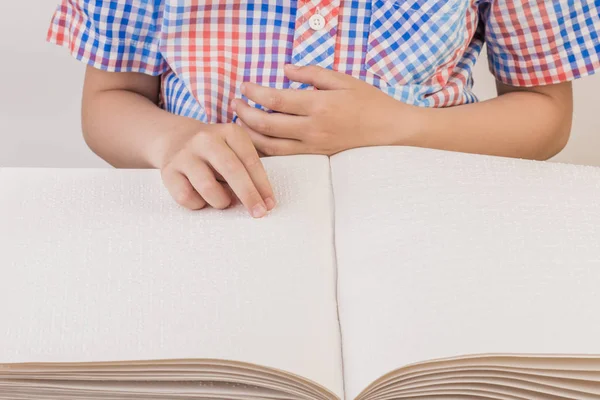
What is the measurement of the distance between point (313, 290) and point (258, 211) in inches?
3.0

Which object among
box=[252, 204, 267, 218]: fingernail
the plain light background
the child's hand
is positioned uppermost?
the plain light background

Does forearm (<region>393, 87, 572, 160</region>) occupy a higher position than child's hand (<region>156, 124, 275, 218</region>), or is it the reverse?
forearm (<region>393, 87, 572, 160</region>)

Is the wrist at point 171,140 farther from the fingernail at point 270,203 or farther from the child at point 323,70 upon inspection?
the fingernail at point 270,203

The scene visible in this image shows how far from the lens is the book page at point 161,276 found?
352mm

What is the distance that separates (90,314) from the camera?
1.21 feet

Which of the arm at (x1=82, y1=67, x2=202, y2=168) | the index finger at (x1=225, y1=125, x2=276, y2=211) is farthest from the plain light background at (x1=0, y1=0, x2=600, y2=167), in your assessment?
the index finger at (x1=225, y1=125, x2=276, y2=211)

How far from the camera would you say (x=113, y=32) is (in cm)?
61

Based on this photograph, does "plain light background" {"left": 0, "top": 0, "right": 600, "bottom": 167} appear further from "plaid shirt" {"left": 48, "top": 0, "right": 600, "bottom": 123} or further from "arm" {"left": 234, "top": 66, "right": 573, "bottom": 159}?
"arm" {"left": 234, "top": 66, "right": 573, "bottom": 159}

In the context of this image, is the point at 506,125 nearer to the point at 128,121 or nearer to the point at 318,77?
the point at 318,77

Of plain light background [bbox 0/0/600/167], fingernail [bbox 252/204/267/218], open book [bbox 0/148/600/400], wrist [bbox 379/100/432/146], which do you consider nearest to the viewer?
open book [bbox 0/148/600/400]

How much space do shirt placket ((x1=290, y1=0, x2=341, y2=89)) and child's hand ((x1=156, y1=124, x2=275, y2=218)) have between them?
130mm

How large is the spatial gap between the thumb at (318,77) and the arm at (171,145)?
3.0 inches

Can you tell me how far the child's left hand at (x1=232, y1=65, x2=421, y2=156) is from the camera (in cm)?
53

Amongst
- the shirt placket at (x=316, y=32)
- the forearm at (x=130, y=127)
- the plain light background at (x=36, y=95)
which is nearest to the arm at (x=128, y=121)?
the forearm at (x=130, y=127)
